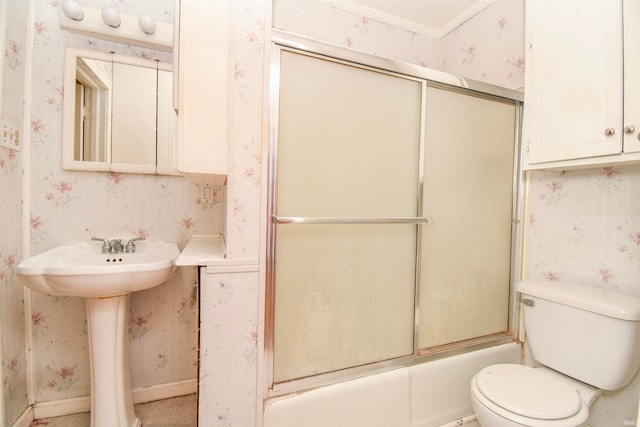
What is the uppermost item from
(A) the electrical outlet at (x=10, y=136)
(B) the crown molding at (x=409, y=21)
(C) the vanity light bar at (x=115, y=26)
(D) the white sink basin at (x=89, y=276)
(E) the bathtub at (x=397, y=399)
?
(B) the crown molding at (x=409, y=21)

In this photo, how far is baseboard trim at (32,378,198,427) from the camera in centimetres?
149

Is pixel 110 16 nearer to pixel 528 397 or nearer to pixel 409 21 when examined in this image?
pixel 409 21

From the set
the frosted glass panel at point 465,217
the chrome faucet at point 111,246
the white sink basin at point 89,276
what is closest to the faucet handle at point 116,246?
the chrome faucet at point 111,246

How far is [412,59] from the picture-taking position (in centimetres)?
219

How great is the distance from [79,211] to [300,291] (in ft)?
4.09

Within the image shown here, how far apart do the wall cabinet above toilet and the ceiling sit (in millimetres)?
617

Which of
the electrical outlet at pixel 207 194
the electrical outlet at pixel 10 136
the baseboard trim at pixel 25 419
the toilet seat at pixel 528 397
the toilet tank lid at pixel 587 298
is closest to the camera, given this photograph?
the toilet seat at pixel 528 397

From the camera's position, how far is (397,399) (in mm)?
1348

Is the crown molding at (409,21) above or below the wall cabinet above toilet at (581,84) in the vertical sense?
above

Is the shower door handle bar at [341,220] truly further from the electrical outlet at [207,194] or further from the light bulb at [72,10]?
the light bulb at [72,10]

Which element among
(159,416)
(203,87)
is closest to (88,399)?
(159,416)

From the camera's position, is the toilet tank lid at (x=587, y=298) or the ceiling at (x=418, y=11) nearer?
the toilet tank lid at (x=587, y=298)

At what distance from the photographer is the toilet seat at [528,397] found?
3.25ft

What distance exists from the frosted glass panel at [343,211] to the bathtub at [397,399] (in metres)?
0.09
